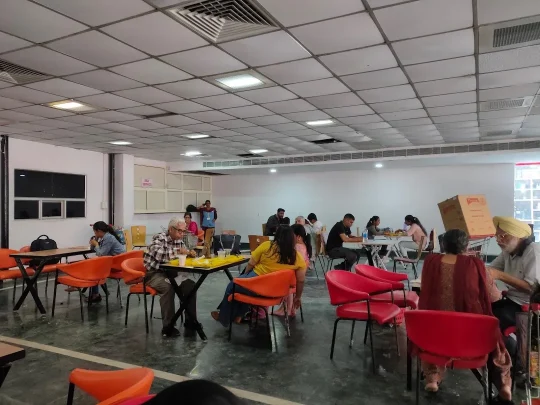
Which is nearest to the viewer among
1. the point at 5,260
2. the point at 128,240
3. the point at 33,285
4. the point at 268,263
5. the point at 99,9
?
the point at 99,9

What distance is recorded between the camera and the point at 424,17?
2.88 m

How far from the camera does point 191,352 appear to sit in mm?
3574

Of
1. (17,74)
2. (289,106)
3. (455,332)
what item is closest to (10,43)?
(17,74)

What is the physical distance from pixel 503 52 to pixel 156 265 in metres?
4.09

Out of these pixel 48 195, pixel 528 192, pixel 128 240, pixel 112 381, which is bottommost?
pixel 128 240

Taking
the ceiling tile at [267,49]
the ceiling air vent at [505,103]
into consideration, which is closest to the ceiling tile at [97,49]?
the ceiling tile at [267,49]

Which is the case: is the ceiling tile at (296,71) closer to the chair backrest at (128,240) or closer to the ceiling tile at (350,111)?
the ceiling tile at (350,111)

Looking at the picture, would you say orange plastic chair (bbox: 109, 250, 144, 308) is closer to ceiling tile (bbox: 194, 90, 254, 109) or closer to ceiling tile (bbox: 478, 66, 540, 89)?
ceiling tile (bbox: 194, 90, 254, 109)

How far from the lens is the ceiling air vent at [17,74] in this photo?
3.88 metres

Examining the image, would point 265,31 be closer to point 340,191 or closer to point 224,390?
point 224,390

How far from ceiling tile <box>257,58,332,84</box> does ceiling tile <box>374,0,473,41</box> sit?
898 mm

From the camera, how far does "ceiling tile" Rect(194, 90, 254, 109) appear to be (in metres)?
4.99

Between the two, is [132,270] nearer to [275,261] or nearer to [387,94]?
[275,261]

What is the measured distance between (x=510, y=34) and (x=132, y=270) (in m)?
4.37
